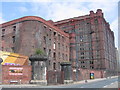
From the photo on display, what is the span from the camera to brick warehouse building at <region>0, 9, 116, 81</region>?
47.8 m

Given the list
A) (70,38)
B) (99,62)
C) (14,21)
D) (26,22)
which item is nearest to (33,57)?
(26,22)

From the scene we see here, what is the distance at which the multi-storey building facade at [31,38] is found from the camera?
46844 millimetres

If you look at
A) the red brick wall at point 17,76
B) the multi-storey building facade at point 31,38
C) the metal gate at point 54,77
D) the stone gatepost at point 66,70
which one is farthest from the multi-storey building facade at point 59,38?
the red brick wall at point 17,76

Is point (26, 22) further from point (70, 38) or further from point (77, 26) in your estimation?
point (77, 26)

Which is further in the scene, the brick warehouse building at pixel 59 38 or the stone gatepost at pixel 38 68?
the brick warehouse building at pixel 59 38

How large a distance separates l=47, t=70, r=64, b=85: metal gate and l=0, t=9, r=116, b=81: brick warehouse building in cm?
1195

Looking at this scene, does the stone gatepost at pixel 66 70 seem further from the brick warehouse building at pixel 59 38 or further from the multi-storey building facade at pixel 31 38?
the multi-storey building facade at pixel 31 38

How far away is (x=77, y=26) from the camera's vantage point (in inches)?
3140

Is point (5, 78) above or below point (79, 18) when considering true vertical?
below

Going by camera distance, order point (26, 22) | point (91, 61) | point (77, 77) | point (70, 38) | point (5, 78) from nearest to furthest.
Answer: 1. point (5, 78)
2. point (77, 77)
3. point (26, 22)
4. point (70, 38)
5. point (91, 61)

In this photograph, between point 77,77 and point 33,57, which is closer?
point 33,57

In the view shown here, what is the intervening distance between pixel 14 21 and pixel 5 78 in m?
28.6

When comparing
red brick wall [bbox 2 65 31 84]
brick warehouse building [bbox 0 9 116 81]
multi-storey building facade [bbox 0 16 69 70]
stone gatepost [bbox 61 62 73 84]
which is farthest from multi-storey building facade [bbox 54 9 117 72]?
red brick wall [bbox 2 65 31 84]

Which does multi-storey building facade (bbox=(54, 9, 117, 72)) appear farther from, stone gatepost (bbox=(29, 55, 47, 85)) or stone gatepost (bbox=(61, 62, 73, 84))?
stone gatepost (bbox=(29, 55, 47, 85))
